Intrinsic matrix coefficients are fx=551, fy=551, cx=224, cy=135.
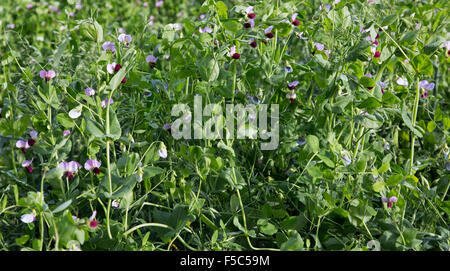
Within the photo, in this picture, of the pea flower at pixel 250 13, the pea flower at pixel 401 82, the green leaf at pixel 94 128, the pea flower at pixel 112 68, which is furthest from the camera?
the pea flower at pixel 401 82

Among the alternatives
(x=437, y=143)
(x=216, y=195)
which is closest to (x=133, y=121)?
(x=216, y=195)

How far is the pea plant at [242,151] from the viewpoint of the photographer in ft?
4.58

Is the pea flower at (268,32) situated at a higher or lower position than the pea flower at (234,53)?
higher

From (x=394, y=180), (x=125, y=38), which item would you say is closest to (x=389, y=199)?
(x=394, y=180)

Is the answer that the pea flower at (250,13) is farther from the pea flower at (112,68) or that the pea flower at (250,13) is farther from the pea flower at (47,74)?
the pea flower at (47,74)

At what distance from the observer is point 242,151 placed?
67.9 inches

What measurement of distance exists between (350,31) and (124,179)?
0.82 metres

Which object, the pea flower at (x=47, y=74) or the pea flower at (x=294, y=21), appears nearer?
the pea flower at (x=47, y=74)

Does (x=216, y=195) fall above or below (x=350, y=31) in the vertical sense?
below

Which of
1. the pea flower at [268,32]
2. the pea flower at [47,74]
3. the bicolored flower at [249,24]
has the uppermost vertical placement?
the bicolored flower at [249,24]

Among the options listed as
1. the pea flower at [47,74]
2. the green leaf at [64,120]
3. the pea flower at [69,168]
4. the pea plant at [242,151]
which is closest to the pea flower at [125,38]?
the pea plant at [242,151]
